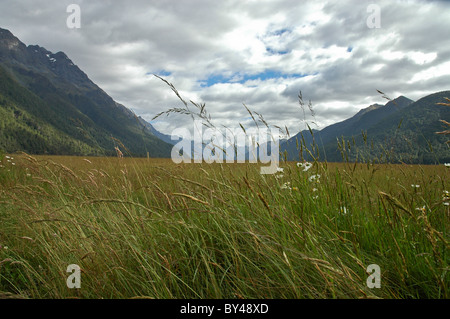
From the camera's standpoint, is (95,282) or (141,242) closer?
(95,282)

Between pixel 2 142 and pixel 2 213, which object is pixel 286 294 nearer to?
pixel 2 213

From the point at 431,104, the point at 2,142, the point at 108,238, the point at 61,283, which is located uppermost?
the point at 431,104

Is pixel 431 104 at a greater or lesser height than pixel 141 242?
greater

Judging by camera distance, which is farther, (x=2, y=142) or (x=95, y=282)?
(x=2, y=142)

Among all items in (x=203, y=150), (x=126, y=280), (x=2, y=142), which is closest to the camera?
(x=126, y=280)

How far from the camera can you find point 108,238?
6.57 ft
